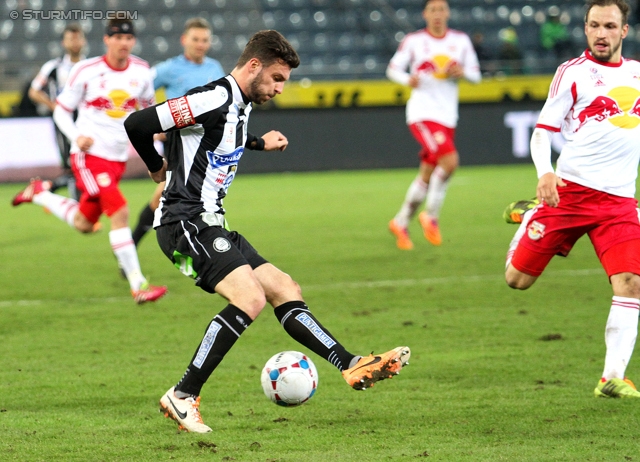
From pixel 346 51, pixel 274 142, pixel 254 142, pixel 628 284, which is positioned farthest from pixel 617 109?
pixel 346 51

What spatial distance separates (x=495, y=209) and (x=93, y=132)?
7.00 meters

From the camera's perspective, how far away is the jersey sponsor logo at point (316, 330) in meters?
4.39

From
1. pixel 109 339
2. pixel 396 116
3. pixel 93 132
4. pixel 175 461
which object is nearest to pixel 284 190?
pixel 396 116

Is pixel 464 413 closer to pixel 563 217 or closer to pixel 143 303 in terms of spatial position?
pixel 563 217

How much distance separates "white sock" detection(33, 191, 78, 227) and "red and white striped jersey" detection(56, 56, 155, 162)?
589mm

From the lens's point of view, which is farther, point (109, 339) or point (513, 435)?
point (109, 339)

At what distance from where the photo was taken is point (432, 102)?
10.5 meters

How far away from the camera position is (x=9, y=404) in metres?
4.66

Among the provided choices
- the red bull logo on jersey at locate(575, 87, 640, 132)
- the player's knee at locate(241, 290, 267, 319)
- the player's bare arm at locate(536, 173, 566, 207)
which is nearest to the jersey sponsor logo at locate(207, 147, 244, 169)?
the player's knee at locate(241, 290, 267, 319)

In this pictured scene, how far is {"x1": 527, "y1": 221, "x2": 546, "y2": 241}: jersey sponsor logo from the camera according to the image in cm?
515

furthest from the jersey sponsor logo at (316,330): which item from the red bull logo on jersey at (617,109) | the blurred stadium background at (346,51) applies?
the blurred stadium background at (346,51)

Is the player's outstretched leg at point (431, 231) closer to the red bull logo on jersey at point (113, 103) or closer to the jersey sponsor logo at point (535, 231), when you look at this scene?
the red bull logo on jersey at point (113, 103)

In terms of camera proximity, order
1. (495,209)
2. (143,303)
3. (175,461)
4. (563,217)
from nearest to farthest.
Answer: (175,461) < (563,217) < (143,303) < (495,209)

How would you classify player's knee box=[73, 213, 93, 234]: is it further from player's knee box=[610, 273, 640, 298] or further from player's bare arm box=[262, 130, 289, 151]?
player's knee box=[610, 273, 640, 298]
